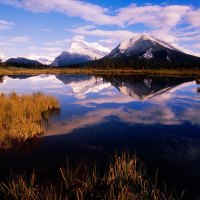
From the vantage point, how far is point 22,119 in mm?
19703

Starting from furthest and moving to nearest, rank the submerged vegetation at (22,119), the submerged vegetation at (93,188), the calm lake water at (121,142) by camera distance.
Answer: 1. the submerged vegetation at (22,119)
2. the calm lake water at (121,142)
3. the submerged vegetation at (93,188)

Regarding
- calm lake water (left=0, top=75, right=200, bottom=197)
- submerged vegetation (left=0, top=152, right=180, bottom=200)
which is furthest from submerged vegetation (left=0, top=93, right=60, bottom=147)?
submerged vegetation (left=0, top=152, right=180, bottom=200)

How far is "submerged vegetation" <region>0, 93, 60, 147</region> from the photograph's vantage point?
18578 mm

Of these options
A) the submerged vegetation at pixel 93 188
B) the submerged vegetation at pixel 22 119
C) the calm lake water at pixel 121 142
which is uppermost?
the submerged vegetation at pixel 22 119

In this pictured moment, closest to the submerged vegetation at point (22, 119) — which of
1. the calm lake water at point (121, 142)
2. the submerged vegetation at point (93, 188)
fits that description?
the calm lake water at point (121, 142)

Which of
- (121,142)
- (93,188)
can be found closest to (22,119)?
(121,142)

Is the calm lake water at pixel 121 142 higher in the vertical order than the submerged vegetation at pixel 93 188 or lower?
lower

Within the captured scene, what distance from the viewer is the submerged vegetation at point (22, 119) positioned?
1858cm

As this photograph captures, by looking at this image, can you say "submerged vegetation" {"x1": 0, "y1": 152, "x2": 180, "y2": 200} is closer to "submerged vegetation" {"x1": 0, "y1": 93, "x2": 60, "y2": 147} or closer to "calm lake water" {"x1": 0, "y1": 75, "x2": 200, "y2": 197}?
"calm lake water" {"x1": 0, "y1": 75, "x2": 200, "y2": 197}

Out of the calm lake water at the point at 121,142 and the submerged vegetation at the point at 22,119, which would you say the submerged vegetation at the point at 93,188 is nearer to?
the calm lake water at the point at 121,142

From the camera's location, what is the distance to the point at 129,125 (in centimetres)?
2455

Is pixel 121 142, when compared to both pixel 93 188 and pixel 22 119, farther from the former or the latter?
pixel 93 188

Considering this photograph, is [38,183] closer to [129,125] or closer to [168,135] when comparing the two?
[168,135]

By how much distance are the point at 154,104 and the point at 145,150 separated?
65.4 ft
